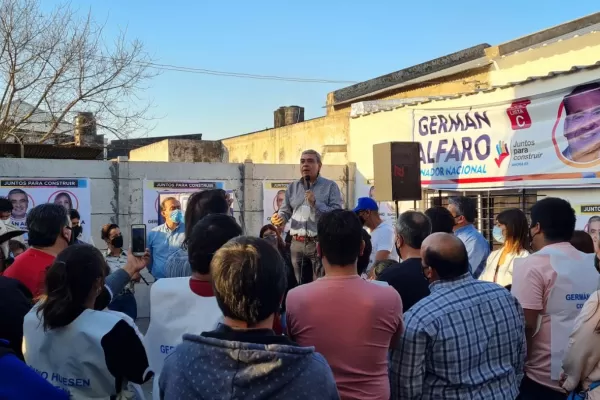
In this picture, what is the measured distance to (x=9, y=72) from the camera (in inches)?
500

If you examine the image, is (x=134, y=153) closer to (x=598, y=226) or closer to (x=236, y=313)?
(x=598, y=226)

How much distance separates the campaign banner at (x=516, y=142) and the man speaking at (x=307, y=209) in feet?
12.3

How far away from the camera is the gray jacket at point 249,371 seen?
149 cm

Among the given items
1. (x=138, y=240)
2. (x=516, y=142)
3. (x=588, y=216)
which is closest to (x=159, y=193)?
(x=516, y=142)

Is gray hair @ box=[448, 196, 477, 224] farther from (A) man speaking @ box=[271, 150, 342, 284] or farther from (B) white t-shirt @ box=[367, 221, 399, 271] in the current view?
(A) man speaking @ box=[271, 150, 342, 284]

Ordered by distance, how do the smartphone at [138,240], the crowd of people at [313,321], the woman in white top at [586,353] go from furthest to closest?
1. the smartphone at [138,240]
2. the woman in white top at [586,353]
3. the crowd of people at [313,321]

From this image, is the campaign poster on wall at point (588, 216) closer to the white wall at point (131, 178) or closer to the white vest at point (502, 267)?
the white vest at point (502, 267)

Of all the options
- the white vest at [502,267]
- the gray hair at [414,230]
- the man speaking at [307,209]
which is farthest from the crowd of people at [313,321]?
the man speaking at [307,209]

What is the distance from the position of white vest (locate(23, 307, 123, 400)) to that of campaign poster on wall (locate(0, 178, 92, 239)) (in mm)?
6249

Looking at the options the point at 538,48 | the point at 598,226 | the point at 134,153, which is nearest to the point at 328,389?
the point at 598,226

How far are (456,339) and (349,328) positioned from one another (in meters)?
0.52

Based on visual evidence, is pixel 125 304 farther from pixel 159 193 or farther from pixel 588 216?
pixel 588 216

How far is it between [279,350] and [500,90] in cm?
823

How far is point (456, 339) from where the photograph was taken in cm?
239
